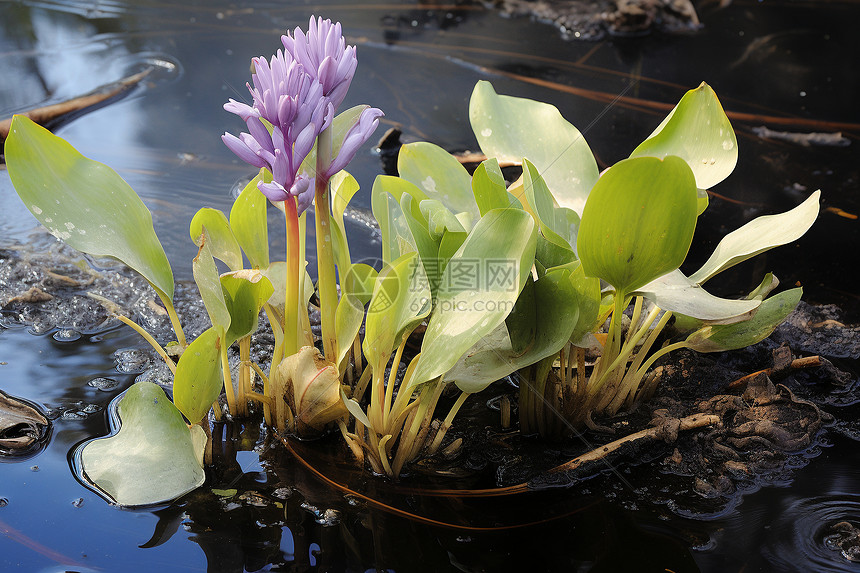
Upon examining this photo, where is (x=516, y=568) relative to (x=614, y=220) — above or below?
below

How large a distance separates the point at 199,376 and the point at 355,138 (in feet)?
1.04

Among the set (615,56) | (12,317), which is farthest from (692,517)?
(615,56)

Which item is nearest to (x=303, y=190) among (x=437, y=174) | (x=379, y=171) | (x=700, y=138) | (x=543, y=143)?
(x=437, y=174)

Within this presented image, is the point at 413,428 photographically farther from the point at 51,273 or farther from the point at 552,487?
the point at 51,273

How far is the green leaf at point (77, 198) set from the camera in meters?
0.80

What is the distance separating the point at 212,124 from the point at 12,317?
0.81 m

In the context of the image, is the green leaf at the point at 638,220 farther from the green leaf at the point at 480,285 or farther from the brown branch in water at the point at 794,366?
the brown branch in water at the point at 794,366

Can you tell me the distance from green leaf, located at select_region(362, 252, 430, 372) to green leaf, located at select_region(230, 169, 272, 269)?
26 cm

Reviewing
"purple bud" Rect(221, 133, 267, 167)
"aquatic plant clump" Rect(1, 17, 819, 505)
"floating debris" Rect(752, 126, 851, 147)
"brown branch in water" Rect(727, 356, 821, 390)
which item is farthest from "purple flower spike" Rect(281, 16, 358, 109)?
"floating debris" Rect(752, 126, 851, 147)

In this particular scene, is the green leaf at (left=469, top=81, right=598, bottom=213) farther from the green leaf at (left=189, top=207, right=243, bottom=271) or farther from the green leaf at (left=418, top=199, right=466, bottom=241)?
the green leaf at (left=189, top=207, right=243, bottom=271)

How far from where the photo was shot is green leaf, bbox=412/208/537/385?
2.17 feet

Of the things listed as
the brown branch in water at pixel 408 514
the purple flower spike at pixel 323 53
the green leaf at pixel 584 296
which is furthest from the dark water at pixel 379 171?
the purple flower spike at pixel 323 53

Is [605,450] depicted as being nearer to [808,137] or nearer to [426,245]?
[426,245]

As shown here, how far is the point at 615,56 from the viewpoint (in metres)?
2.23
